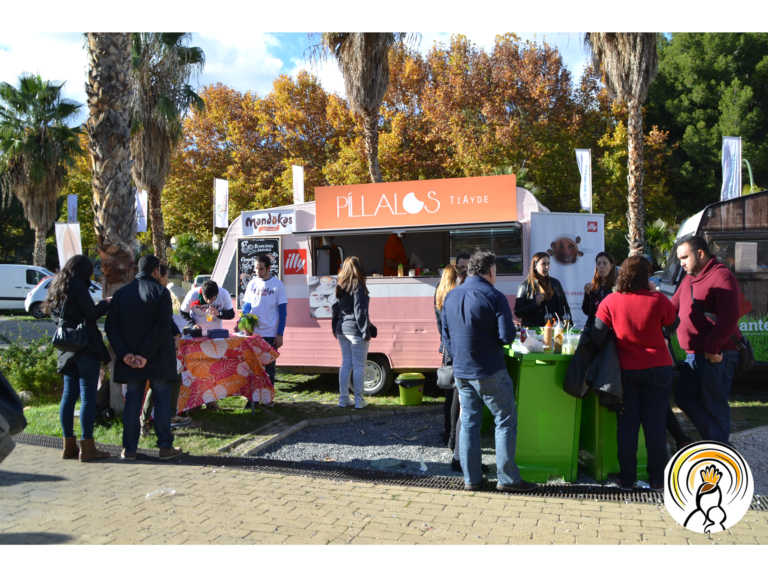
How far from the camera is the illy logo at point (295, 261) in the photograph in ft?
27.4

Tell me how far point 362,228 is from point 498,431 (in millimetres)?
4125

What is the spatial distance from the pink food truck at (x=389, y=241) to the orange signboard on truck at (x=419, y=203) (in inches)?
0.5

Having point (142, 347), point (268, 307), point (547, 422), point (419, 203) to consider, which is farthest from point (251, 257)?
point (547, 422)

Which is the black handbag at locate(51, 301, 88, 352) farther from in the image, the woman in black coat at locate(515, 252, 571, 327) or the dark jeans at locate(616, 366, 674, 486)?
the dark jeans at locate(616, 366, 674, 486)

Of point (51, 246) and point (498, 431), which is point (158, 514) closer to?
point (498, 431)

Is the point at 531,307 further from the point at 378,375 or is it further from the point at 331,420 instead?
the point at 378,375

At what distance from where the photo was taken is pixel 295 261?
27.6 feet

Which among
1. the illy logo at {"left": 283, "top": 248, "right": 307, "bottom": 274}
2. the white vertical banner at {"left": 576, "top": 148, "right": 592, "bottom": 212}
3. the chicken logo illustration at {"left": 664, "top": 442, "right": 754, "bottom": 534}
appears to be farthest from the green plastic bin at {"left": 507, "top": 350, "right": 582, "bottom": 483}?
the white vertical banner at {"left": 576, "top": 148, "right": 592, "bottom": 212}

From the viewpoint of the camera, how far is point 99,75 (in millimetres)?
6438

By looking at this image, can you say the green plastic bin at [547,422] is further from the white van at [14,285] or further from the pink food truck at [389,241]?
the white van at [14,285]

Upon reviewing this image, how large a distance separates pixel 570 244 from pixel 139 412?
542 cm

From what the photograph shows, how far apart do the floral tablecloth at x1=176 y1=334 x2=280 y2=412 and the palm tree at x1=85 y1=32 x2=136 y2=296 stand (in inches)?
48.5

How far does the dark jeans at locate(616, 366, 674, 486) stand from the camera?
4.26 metres

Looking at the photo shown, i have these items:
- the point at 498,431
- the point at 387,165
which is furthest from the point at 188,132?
the point at 498,431
